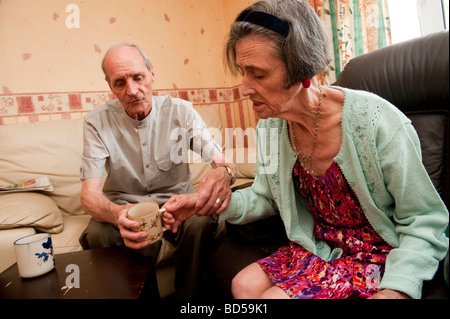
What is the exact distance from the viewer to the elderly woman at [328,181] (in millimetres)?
615

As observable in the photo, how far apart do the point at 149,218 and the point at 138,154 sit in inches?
24.9

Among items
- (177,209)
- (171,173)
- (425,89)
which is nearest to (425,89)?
(425,89)

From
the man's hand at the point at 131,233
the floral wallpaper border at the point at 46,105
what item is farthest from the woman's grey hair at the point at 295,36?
the floral wallpaper border at the point at 46,105

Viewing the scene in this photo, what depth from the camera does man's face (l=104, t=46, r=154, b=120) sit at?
3.90 ft

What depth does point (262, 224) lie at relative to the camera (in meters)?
0.95

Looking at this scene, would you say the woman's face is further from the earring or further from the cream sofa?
the cream sofa

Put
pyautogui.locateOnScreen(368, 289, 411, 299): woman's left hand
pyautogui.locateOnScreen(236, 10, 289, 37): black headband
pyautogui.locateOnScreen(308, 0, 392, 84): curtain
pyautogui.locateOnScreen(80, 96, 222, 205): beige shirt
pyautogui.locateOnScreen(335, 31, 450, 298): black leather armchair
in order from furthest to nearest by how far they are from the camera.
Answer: pyautogui.locateOnScreen(308, 0, 392, 84): curtain
pyautogui.locateOnScreen(80, 96, 222, 205): beige shirt
pyautogui.locateOnScreen(335, 31, 450, 298): black leather armchair
pyautogui.locateOnScreen(236, 10, 289, 37): black headband
pyautogui.locateOnScreen(368, 289, 411, 299): woman's left hand

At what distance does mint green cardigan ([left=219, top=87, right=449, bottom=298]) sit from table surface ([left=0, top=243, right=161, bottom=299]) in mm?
293

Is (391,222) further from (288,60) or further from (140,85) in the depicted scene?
(140,85)

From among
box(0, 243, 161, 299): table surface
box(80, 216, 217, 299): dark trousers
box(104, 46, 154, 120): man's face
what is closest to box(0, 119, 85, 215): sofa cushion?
box(80, 216, 217, 299): dark trousers

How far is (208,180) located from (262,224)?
0.81 ft

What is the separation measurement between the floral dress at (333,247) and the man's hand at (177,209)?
25cm

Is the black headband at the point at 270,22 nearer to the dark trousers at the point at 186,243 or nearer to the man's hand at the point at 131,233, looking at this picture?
the man's hand at the point at 131,233
